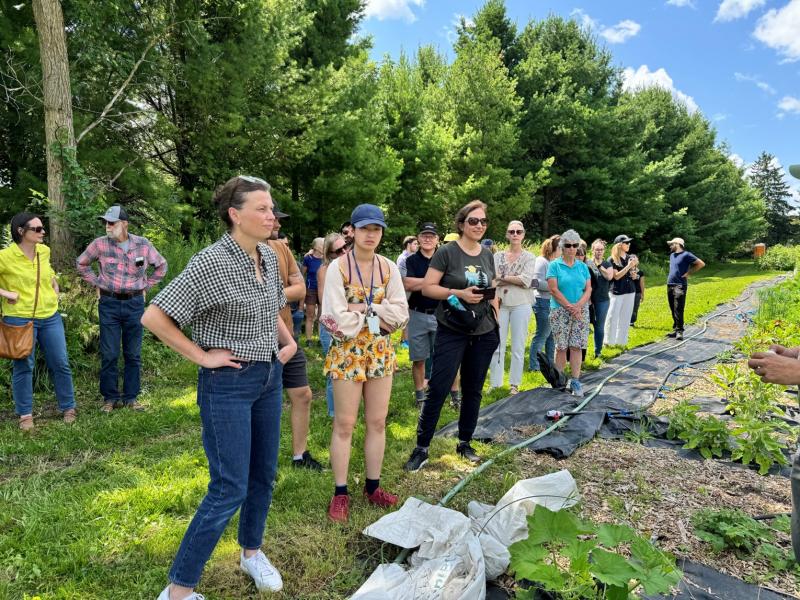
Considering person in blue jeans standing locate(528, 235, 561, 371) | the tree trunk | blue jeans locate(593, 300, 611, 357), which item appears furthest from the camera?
blue jeans locate(593, 300, 611, 357)

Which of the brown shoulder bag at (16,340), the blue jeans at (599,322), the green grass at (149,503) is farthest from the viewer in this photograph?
the blue jeans at (599,322)

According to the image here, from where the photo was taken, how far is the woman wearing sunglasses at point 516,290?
550cm

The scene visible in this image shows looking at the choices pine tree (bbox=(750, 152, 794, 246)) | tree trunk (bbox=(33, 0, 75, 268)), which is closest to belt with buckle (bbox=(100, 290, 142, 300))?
tree trunk (bbox=(33, 0, 75, 268))

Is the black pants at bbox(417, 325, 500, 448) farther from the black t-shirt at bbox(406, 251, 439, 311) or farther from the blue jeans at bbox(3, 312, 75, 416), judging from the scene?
the blue jeans at bbox(3, 312, 75, 416)

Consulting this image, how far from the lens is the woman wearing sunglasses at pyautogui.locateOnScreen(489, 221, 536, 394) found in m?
5.50

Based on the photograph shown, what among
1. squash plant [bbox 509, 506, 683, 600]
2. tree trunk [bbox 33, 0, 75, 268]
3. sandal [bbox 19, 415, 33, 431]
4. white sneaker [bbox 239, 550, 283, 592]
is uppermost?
tree trunk [bbox 33, 0, 75, 268]

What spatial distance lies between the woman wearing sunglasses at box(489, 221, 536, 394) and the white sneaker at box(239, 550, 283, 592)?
375 cm

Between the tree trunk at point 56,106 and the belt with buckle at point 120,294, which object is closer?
the belt with buckle at point 120,294

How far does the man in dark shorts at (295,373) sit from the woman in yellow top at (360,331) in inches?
17.2

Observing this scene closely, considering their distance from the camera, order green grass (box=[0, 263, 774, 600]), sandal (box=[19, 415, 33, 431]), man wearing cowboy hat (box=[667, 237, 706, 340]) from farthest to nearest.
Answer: man wearing cowboy hat (box=[667, 237, 706, 340]) → sandal (box=[19, 415, 33, 431]) → green grass (box=[0, 263, 774, 600])

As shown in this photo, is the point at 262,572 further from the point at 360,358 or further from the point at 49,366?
the point at 49,366

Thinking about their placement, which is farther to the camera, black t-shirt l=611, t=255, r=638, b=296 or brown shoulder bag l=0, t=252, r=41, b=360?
black t-shirt l=611, t=255, r=638, b=296

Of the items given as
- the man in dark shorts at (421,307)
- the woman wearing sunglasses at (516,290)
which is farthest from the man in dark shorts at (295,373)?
the woman wearing sunglasses at (516,290)

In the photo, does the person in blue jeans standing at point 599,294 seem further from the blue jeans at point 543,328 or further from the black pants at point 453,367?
the black pants at point 453,367
